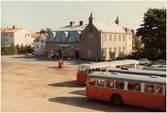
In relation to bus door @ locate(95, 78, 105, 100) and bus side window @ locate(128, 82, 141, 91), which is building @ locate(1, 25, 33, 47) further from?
bus side window @ locate(128, 82, 141, 91)

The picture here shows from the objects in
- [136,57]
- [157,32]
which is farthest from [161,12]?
[136,57]

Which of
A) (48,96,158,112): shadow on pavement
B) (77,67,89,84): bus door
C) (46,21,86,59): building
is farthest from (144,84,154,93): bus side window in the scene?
(46,21,86,59): building

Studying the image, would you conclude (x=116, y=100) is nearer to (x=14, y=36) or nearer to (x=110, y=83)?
(x=110, y=83)

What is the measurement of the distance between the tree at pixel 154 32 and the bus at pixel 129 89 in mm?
32854

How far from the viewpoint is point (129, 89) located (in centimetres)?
1606

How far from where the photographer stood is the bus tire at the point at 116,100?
53.9 ft

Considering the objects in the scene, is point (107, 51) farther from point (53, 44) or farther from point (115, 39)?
point (53, 44)

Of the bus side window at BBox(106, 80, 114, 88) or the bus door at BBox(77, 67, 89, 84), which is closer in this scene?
the bus side window at BBox(106, 80, 114, 88)

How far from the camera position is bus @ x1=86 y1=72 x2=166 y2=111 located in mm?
14977

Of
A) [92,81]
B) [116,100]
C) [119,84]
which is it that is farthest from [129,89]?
[92,81]

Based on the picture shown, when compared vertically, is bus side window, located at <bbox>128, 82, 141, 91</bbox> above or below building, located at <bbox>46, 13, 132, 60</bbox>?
below

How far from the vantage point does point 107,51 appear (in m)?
53.8

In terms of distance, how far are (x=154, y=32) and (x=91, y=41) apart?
1373cm

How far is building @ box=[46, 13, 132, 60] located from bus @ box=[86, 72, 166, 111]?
3451cm
